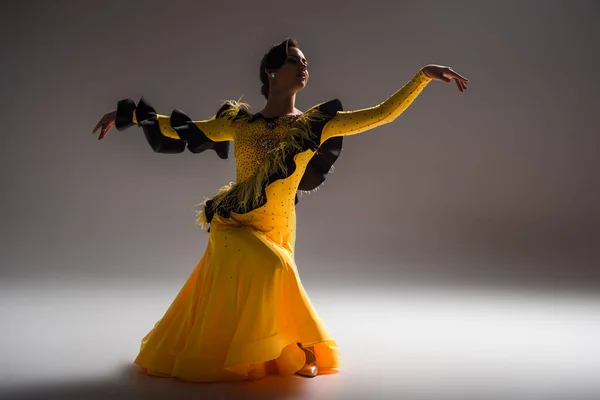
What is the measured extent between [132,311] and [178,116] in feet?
5.53

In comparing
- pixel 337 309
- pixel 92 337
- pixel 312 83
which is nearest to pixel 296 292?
pixel 92 337

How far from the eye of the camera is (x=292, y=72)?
3221 millimetres

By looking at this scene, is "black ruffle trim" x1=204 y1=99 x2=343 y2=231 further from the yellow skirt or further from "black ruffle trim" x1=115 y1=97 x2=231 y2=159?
"black ruffle trim" x1=115 y1=97 x2=231 y2=159

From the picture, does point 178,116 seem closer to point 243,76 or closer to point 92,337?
point 92,337

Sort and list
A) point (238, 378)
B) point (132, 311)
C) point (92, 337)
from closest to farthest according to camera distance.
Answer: point (238, 378), point (92, 337), point (132, 311)

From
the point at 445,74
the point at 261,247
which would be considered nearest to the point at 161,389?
the point at 261,247

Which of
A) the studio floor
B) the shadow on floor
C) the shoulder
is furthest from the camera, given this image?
the shoulder

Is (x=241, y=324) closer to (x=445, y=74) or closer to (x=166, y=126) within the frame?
(x=166, y=126)

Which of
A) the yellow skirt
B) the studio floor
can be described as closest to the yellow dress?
the yellow skirt

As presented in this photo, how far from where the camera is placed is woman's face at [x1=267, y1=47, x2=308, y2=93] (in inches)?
127

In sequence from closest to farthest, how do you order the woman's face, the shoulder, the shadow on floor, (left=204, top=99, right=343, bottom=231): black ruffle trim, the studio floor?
the shadow on floor
the studio floor
(left=204, top=99, right=343, bottom=231): black ruffle trim
the woman's face
the shoulder

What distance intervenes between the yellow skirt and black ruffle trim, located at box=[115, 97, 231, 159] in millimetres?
550

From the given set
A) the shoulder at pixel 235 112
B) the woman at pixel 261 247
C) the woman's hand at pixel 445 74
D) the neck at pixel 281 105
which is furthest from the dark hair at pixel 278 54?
the woman's hand at pixel 445 74

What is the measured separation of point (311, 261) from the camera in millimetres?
5824
